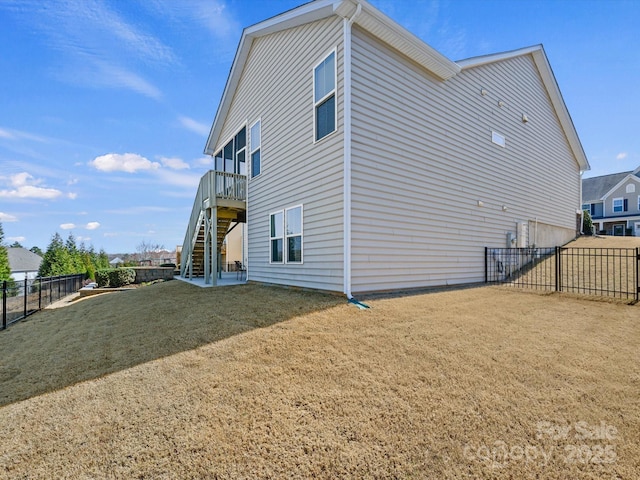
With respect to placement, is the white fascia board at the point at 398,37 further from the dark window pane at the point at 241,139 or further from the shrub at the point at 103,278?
the shrub at the point at 103,278

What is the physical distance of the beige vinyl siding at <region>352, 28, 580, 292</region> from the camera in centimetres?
634

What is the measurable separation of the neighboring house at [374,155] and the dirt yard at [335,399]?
2330mm

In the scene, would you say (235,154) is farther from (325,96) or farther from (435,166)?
(435,166)

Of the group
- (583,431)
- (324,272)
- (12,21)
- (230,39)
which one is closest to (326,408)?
(583,431)

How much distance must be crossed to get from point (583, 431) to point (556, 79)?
14.3 metres

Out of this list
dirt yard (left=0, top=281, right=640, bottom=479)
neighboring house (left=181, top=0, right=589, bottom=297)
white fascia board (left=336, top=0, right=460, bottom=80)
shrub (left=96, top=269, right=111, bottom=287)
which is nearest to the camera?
dirt yard (left=0, top=281, right=640, bottom=479)

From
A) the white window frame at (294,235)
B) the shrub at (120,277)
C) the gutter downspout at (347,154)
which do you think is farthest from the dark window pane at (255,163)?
the shrub at (120,277)

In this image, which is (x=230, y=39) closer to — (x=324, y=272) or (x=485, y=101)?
(x=485, y=101)

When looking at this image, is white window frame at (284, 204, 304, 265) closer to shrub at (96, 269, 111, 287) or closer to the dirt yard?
the dirt yard

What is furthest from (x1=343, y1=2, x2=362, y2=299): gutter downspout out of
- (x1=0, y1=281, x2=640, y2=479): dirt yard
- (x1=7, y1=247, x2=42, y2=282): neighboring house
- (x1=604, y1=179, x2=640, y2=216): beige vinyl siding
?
(x1=7, y1=247, x2=42, y2=282): neighboring house

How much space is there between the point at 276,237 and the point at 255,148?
353 centimetres

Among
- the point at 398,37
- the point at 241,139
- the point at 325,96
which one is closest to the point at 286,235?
the point at 325,96

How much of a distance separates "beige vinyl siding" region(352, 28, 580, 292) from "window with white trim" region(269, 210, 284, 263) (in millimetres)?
2920

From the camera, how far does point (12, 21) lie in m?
7.56
